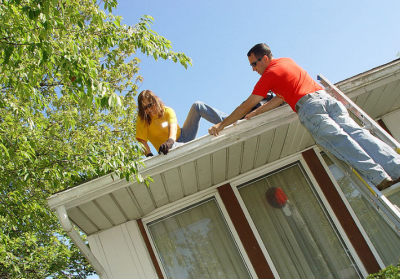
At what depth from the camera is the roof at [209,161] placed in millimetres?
3666

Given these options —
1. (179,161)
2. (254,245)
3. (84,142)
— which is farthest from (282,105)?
(84,142)

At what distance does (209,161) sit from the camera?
405cm

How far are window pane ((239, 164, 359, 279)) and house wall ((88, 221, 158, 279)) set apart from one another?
1.37 metres

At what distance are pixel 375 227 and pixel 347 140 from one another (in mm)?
2374

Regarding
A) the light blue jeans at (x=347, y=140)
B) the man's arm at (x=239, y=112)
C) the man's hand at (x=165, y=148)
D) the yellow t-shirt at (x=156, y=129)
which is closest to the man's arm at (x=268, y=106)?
the man's arm at (x=239, y=112)

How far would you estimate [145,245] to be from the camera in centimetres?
459

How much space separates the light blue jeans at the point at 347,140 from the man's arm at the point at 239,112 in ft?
1.25

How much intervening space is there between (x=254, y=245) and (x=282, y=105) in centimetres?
179

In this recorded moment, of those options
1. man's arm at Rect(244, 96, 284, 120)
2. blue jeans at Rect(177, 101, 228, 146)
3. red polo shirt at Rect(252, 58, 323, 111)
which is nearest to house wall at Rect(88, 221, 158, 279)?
blue jeans at Rect(177, 101, 228, 146)

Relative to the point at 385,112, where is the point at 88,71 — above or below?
above

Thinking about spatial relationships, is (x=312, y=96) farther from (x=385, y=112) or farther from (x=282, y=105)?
(x=385, y=112)

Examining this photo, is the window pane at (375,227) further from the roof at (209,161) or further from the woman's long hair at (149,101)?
the woman's long hair at (149,101)

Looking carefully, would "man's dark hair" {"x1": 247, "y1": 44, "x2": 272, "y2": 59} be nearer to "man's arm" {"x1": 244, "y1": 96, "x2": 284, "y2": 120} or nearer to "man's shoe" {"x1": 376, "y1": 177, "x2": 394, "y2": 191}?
"man's arm" {"x1": 244, "y1": 96, "x2": 284, "y2": 120}

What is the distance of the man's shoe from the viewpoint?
8.87 ft
